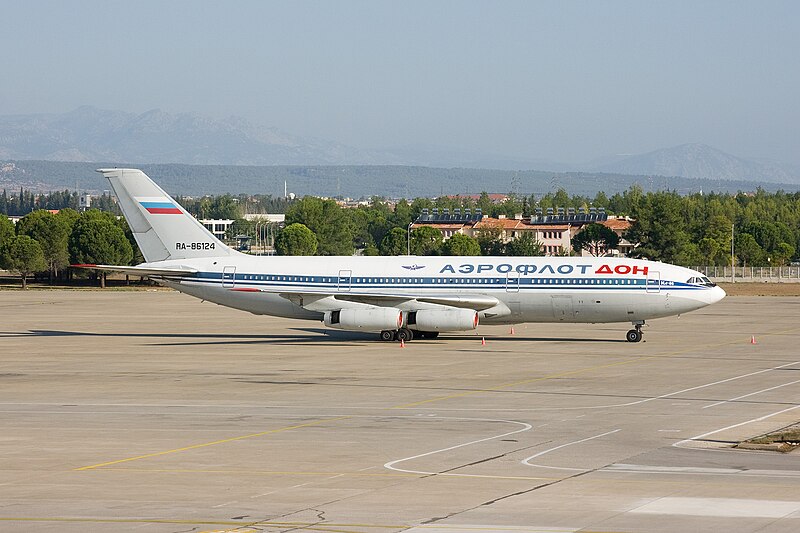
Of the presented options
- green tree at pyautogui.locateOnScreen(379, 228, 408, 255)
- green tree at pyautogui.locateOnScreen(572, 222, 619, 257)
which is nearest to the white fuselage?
green tree at pyautogui.locateOnScreen(379, 228, 408, 255)

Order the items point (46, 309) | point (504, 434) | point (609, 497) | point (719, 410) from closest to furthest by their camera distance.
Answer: point (609, 497) → point (504, 434) → point (719, 410) → point (46, 309)

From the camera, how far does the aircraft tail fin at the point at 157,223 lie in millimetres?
61594

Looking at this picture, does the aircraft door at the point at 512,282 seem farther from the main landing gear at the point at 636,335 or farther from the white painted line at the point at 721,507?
the white painted line at the point at 721,507

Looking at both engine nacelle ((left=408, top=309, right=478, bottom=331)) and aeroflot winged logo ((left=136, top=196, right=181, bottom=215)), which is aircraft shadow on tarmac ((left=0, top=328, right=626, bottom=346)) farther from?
aeroflot winged logo ((left=136, top=196, right=181, bottom=215))

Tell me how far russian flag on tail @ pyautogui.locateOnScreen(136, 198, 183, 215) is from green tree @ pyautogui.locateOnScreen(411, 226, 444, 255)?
114988 millimetres

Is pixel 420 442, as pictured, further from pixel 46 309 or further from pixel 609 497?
pixel 46 309

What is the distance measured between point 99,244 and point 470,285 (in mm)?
93587

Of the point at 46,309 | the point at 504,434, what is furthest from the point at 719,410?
the point at 46,309

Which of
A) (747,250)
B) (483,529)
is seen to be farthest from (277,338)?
(747,250)

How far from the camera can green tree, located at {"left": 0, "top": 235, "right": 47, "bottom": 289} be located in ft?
449

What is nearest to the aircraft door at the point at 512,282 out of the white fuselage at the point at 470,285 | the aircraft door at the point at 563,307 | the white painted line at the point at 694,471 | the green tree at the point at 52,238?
the white fuselage at the point at 470,285

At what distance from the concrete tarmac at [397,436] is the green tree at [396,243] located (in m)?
123

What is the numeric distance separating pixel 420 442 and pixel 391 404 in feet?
24.4

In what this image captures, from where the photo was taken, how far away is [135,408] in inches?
1342
